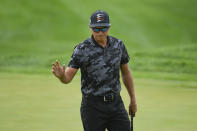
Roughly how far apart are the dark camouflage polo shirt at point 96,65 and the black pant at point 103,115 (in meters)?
0.10

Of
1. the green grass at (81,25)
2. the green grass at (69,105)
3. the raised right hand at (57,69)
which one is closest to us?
the raised right hand at (57,69)

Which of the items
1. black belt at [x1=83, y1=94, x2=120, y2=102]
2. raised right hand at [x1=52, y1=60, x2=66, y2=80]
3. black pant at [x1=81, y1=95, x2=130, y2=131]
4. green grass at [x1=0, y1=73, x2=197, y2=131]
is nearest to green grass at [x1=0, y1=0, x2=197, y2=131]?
green grass at [x1=0, y1=73, x2=197, y2=131]

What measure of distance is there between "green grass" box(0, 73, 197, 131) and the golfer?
1947 millimetres

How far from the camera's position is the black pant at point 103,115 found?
3.99m

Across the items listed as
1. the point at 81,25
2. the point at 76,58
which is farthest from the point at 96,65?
the point at 81,25

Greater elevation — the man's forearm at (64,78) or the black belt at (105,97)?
the man's forearm at (64,78)

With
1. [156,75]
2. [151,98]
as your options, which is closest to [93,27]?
[151,98]

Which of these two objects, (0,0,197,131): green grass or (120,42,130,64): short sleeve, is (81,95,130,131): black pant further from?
(0,0,197,131): green grass

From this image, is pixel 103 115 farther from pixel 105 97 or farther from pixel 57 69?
pixel 57 69

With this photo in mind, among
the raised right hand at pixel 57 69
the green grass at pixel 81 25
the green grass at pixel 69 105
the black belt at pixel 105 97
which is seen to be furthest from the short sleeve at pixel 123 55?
the green grass at pixel 81 25

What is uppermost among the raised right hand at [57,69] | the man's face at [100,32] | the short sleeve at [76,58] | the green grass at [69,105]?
the man's face at [100,32]

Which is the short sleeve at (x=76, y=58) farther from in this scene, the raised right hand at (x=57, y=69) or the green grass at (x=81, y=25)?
the green grass at (x=81, y=25)

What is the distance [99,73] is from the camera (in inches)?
155

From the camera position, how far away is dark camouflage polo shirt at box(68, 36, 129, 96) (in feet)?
12.9
